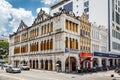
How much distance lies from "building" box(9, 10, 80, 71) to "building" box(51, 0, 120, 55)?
18.5m

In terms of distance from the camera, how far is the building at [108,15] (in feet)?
230

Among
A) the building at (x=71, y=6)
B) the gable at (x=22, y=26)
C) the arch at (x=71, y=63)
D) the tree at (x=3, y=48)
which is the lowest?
the arch at (x=71, y=63)

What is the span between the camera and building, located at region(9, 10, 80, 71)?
50.0 meters

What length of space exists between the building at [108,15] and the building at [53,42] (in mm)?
18483

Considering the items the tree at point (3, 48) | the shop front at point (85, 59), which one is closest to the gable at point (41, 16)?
the shop front at point (85, 59)

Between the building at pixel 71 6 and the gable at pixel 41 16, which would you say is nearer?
the gable at pixel 41 16

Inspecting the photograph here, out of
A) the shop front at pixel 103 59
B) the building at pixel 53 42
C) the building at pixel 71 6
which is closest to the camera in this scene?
the building at pixel 53 42

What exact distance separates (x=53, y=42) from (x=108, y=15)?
974 inches

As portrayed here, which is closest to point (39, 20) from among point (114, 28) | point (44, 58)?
point (44, 58)

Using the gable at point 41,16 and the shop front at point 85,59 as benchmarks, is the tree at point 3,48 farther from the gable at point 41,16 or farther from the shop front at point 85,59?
the shop front at point 85,59

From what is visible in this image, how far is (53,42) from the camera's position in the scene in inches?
2093

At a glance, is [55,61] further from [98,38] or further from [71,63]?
[98,38]

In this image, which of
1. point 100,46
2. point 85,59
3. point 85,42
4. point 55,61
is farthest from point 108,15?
point 55,61

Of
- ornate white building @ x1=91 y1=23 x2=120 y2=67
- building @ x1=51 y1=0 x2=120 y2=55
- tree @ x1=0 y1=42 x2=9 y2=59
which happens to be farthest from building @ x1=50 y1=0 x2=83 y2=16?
tree @ x1=0 y1=42 x2=9 y2=59
